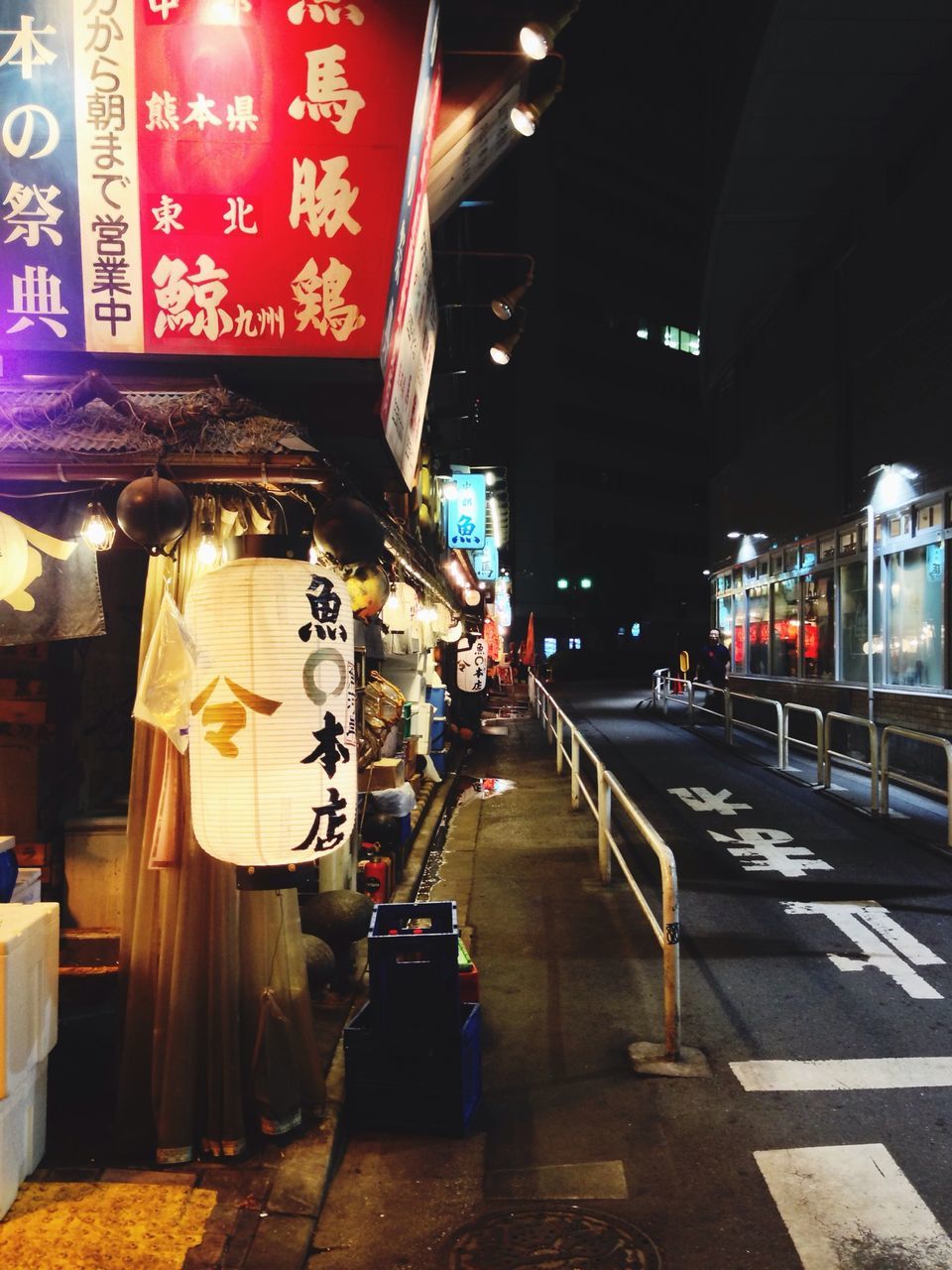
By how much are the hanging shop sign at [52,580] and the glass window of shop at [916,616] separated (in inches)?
569

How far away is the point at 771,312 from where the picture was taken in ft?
84.7

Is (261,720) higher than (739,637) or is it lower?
lower

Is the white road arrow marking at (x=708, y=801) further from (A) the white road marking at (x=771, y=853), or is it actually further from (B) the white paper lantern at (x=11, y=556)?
(B) the white paper lantern at (x=11, y=556)

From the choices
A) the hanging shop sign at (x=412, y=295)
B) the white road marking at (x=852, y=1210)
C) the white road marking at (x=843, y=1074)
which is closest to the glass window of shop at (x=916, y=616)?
the white road marking at (x=843, y=1074)

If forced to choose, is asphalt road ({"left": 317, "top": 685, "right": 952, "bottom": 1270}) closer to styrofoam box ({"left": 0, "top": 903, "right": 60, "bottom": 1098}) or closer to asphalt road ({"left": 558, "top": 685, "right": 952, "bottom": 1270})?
asphalt road ({"left": 558, "top": 685, "right": 952, "bottom": 1270})

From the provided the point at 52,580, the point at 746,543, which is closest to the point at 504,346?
the point at 52,580

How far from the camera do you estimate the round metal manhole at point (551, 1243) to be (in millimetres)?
4145

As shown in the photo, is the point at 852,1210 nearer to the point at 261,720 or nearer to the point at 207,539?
the point at 261,720

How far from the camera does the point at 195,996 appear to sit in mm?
5016

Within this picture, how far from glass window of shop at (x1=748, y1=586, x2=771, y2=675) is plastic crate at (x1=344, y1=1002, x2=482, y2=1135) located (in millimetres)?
23023

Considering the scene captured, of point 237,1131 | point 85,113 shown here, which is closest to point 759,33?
point 85,113

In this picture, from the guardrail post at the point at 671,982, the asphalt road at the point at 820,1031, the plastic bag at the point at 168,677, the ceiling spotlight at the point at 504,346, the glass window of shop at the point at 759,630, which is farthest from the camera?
the glass window of shop at the point at 759,630

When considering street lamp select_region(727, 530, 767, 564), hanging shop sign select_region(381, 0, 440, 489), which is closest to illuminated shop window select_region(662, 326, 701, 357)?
street lamp select_region(727, 530, 767, 564)

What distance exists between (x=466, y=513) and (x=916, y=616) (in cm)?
1202
